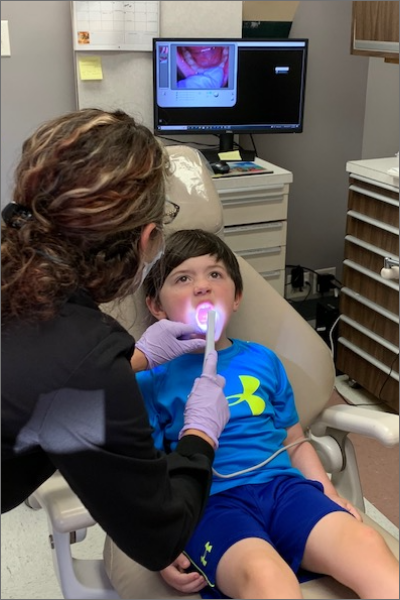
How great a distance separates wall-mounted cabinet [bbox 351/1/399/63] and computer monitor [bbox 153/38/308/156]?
8.4 inches

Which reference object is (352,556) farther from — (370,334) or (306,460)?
(370,334)

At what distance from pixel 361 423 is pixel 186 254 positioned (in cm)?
52

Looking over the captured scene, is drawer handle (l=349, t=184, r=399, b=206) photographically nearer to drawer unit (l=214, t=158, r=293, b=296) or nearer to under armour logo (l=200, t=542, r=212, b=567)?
drawer unit (l=214, t=158, r=293, b=296)

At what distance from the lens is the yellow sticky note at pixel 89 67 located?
255 cm

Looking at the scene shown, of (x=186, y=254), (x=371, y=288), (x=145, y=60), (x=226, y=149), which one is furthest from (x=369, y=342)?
(x=145, y=60)

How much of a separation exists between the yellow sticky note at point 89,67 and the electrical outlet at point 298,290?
1.32m

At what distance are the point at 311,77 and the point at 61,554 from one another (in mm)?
2495

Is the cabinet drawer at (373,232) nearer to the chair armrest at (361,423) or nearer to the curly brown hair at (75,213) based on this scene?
the chair armrest at (361,423)

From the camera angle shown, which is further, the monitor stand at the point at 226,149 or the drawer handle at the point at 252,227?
the monitor stand at the point at 226,149

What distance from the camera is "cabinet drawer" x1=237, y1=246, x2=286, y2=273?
262cm

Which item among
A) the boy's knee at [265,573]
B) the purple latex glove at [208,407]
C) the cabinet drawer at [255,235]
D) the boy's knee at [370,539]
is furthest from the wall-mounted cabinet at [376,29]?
the boy's knee at [265,573]

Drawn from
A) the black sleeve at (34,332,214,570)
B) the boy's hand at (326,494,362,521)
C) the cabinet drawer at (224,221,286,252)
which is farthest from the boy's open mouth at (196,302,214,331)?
the cabinet drawer at (224,221,286,252)

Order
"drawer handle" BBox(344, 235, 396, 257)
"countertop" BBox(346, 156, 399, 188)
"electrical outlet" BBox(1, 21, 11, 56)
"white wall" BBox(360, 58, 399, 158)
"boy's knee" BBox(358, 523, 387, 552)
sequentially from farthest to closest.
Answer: "white wall" BBox(360, 58, 399, 158), "electrical outlet" BBox(1, 21, 11, 56), "drawer handle" BBox(344, 235, 396, 257), "countertop" BBox(346, 156, 399, 188), "boy's knee" BBox(358, 523, 387, 552)

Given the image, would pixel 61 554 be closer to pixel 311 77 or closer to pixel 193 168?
pixel 193 168
